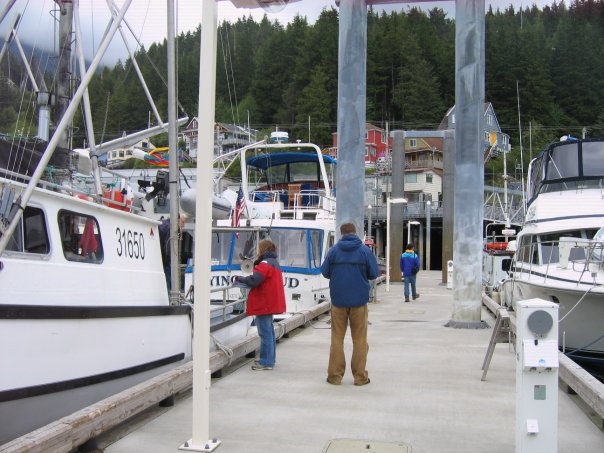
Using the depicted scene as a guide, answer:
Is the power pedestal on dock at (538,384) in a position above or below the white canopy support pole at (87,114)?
below

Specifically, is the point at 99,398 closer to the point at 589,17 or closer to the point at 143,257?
the point at 143,257

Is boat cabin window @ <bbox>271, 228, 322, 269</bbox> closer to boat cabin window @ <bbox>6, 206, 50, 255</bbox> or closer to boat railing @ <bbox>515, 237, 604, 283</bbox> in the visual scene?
boat railing @ <bbox>515, 237, 604, 283</bbox>

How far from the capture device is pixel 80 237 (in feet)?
23.2

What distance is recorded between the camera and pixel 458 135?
45.0ft

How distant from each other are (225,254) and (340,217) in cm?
291

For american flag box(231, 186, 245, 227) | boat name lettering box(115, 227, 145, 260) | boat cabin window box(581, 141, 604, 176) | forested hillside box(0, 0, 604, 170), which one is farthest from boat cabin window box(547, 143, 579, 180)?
forested hillside box(0, 0, 604, 170)

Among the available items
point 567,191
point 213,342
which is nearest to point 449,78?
point 567,191

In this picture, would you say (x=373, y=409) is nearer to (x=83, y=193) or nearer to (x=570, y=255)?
(x=83, y=193)

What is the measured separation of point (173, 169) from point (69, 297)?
2677mm

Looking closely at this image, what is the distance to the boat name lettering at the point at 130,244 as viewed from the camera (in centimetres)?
772

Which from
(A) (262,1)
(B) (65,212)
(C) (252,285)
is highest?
(A) (262,1)

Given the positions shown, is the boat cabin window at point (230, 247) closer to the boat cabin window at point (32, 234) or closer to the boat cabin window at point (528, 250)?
the boat cabin window at point (528, 250)

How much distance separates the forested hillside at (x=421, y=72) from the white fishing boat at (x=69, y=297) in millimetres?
79769

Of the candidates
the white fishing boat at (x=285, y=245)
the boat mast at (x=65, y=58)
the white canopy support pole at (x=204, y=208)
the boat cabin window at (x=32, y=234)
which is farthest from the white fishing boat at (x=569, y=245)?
the boat mast at (x=65, y=58)
